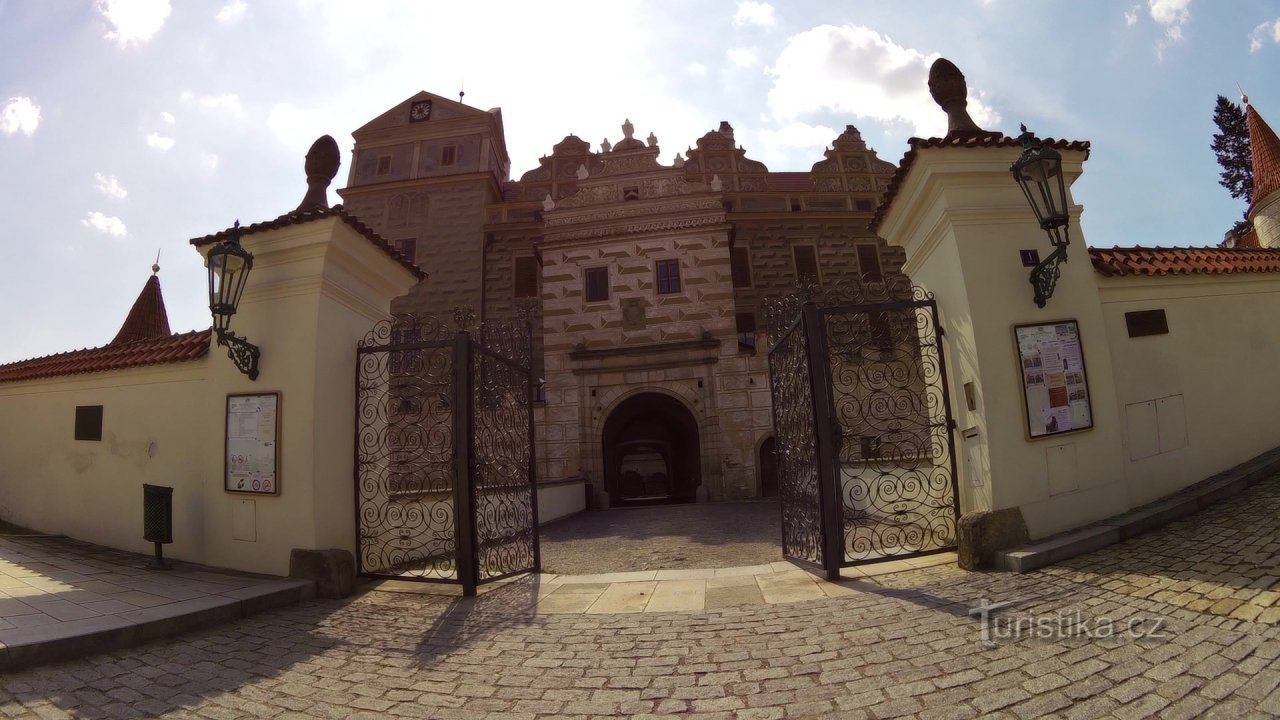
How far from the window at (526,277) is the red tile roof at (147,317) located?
34.2ft

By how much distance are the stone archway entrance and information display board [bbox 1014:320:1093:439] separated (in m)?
12.1

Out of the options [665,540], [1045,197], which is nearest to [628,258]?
[665,540]

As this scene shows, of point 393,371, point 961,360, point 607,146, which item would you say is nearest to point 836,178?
point 607,146

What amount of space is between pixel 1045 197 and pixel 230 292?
815cm

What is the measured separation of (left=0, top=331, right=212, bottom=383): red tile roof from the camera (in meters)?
6.55

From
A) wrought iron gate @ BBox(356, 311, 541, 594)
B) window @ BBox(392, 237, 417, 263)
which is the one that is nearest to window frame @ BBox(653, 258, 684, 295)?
window @ BBox(392, 237, 417, 263)

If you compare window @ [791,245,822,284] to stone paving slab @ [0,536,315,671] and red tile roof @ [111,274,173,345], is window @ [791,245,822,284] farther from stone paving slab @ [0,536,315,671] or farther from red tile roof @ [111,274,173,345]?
red tile roof @ [111,274,173,345]

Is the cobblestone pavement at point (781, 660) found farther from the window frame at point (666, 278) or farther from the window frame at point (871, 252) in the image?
the window frame at point (871, 252)

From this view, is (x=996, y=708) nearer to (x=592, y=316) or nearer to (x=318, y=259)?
(x=318, y=259)

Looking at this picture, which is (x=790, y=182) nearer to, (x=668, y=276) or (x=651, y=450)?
(x=668, y=276)

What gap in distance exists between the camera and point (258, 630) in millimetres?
4348

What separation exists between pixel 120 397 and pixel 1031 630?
968 centimetres

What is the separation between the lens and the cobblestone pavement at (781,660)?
2.71 metres

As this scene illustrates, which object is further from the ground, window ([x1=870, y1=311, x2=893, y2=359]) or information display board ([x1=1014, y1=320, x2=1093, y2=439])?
window ([x1=870, y1=311, x2=893, y2=359])
